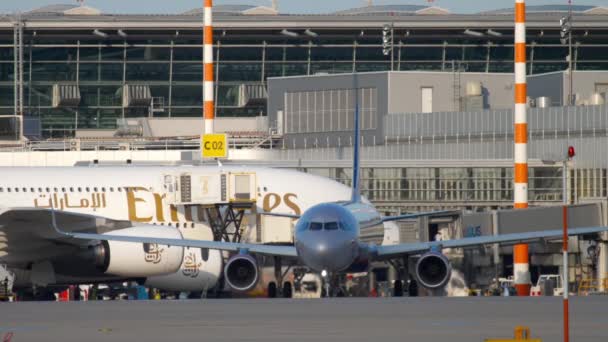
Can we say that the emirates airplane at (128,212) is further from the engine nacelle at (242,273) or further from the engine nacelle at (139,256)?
the engine nacelle at (242,273)

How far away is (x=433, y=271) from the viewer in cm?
3784

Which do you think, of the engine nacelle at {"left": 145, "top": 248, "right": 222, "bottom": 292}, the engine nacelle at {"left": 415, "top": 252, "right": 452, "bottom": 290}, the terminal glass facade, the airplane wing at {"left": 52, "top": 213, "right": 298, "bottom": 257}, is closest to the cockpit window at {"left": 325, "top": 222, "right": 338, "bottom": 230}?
the airplane wing at {"left": 52, "top": 213, "right": 298, "bottom": 257}

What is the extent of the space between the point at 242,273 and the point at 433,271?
16.0 feet

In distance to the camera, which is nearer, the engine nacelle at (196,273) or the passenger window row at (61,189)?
the engine nacelle at (196,273)

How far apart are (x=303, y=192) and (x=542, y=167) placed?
19.2 m

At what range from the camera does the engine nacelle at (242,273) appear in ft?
125

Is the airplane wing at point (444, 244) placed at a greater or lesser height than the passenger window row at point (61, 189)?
lesser

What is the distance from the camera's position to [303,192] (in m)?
48.3

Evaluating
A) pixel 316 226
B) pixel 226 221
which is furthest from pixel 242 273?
pixel 226 221

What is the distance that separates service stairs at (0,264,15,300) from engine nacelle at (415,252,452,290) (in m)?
13.4

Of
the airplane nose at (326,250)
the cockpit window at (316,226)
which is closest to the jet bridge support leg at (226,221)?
the cockpit window at (316,226)

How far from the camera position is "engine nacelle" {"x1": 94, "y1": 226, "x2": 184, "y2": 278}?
41.5 meters

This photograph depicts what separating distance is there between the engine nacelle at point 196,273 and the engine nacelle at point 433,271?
857 cm

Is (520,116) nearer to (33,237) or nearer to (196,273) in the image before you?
(196,273)
